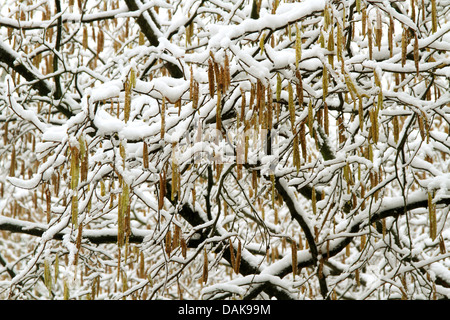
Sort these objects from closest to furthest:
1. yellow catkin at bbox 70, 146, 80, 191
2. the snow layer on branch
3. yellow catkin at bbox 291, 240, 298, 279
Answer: yellow catkin at bbox 70, 146, 80, 191 < the snow layer on branch < yellow catkin at bbox 291, 240, 298, 279

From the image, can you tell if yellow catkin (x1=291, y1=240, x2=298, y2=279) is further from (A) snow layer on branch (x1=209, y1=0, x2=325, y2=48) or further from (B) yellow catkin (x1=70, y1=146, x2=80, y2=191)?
(B) yellow catkin (x1=70, y1=146, x2=80, y2=191)

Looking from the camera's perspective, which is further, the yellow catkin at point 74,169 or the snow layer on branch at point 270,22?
the snow layer on branch at point 270,22

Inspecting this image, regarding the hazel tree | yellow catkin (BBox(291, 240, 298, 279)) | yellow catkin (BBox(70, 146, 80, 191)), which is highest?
the hazel tree

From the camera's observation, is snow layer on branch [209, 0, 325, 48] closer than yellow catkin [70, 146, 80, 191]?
No

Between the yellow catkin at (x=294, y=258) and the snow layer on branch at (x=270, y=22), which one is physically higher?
the snow layer on branch at (x=270, y=22)

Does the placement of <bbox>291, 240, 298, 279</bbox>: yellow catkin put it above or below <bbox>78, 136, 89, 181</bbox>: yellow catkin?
below

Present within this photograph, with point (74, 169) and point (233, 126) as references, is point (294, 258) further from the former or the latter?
point (74, 169)

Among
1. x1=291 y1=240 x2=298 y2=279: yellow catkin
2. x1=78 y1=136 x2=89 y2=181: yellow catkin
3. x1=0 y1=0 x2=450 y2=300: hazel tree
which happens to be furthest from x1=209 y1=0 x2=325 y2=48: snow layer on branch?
→ x1=291 y1=240 x2=298 y2=279: yellow catkin

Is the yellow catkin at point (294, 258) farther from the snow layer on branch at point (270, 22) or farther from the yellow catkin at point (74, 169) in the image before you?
the yellow catkin at point (74, 169)

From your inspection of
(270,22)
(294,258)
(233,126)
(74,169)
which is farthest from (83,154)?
(294,258)

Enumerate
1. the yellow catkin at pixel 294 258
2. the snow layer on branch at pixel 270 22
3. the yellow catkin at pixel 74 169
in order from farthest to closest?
the yellow catkin at pixel 294 258 < the snow layer on branch at pixel 270 22 < the yellow catkin at pixel 74 169

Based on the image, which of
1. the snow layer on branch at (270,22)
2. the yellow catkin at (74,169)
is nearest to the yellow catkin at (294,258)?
the snow layer on branch at (270,22)
